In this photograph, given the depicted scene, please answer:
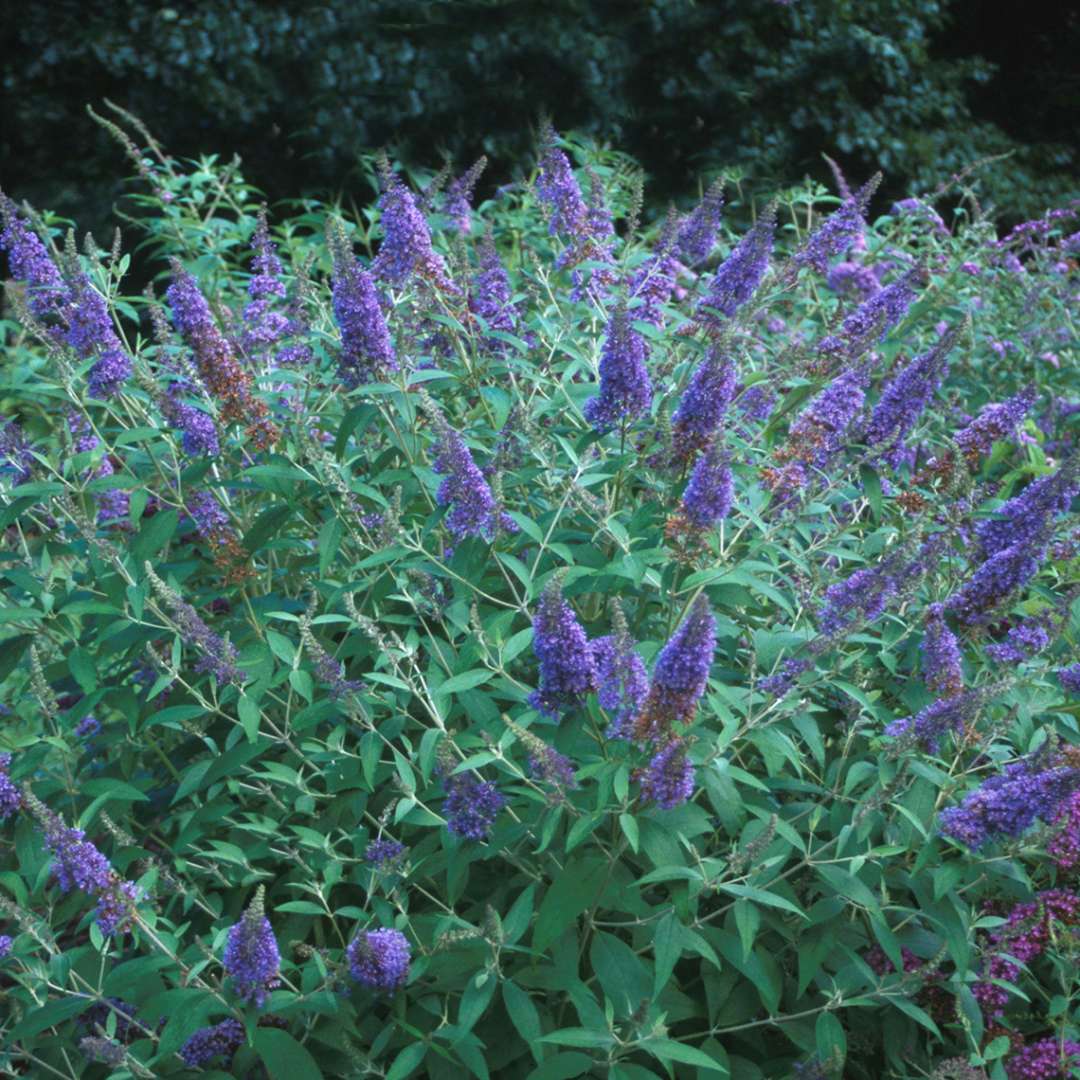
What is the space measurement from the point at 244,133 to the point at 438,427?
1003 cm

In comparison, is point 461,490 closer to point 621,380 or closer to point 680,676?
point 621,380

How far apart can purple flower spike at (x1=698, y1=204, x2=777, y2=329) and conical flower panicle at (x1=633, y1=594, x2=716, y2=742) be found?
4.97 feet

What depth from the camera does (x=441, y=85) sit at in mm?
12258

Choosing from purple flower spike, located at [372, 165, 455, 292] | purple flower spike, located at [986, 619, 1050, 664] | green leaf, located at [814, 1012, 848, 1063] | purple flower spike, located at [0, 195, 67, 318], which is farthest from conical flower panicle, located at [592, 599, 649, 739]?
purple flower spike, located at [0, 195, 67, 318]

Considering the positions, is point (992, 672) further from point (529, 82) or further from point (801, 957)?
point (529, 82)

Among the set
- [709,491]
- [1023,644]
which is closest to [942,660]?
[1023,644]

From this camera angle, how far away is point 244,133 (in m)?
12.5

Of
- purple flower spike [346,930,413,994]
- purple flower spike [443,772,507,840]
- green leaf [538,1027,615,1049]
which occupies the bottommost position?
green leaf [538,1027,615,1049]

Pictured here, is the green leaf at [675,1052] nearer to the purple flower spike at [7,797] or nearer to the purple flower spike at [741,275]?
the purple flower spike at [7,797]

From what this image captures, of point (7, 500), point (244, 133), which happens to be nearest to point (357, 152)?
point (244, 133)

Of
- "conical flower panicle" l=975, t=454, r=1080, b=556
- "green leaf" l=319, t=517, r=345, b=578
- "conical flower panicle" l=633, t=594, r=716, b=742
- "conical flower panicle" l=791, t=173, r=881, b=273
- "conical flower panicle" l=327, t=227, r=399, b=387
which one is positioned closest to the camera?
"conical flower panicle" l=633, t=594, r=716, b=742

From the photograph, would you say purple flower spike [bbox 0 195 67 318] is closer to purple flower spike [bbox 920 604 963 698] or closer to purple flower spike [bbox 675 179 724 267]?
purple flower spike [bbox 675 179 724 267]

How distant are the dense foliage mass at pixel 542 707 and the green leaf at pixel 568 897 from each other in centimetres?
1

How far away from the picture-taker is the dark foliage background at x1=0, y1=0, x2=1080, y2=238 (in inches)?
481
